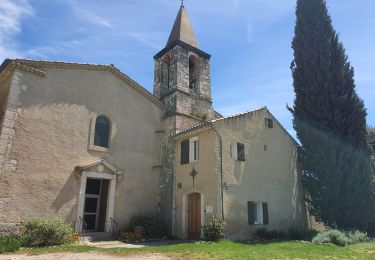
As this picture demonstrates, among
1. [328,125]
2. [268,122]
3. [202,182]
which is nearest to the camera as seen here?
[202,182]

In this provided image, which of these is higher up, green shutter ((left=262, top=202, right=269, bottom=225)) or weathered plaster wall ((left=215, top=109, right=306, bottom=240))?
weathered plaster wall ((left=215, top=109, right=306, bottom=240))

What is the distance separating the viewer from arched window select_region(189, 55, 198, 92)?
20844mm

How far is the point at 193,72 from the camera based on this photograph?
838 inches

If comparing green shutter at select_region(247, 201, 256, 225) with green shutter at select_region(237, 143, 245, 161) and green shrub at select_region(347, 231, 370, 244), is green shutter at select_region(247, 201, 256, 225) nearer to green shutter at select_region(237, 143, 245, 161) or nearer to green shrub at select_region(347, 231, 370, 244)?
green shutter at select_region(237, 143, 245, 161)

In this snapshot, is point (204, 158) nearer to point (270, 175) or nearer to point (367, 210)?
point (270, 175)

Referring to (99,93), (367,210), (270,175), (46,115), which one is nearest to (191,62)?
(99,93)

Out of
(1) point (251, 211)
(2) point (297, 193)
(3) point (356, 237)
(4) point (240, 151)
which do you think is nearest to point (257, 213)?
(1) point (251, 211)

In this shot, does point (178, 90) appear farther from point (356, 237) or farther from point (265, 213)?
point (356, 237)

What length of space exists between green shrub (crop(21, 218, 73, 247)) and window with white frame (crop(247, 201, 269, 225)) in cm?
873

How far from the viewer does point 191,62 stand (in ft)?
70.8

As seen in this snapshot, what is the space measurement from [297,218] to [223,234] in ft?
21.9

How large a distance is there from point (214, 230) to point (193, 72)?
1142 centimetres

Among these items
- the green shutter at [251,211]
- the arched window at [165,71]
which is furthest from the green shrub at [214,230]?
the arched window at [165,71]

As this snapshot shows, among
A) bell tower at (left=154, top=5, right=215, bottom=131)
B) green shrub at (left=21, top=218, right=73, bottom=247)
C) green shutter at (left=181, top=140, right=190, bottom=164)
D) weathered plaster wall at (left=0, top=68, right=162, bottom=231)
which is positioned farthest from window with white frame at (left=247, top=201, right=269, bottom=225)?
green shrub at (left=21, top=218, right=73, bottom=247)
